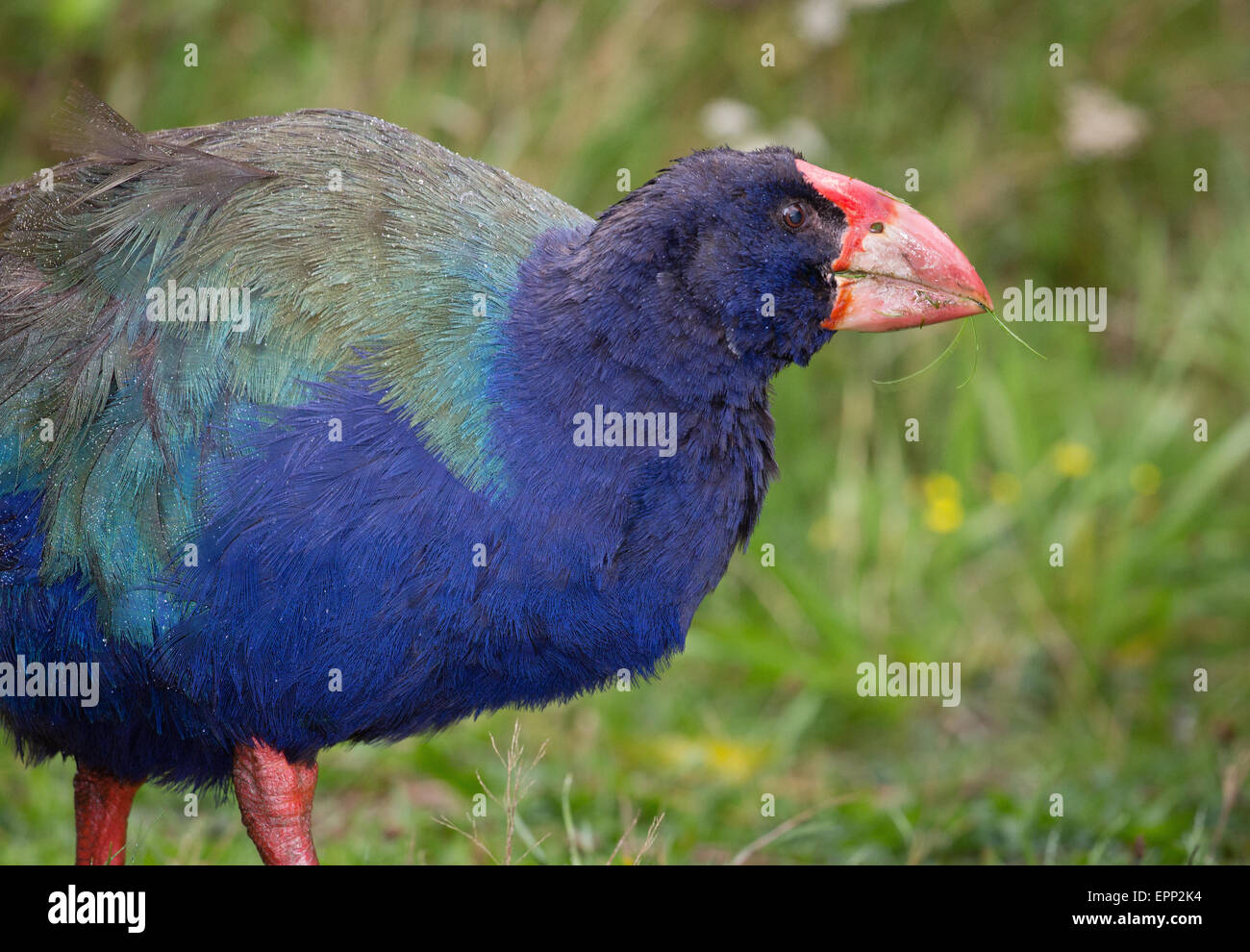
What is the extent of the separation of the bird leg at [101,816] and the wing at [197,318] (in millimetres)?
632

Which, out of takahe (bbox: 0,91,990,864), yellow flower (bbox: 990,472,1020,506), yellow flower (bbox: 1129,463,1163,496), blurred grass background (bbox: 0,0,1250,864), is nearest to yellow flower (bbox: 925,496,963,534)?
blurred grass background (bbox: 0,0,1250,864)

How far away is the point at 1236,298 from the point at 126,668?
13.1ft

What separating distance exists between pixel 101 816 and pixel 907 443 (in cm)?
318

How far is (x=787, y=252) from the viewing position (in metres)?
2.61

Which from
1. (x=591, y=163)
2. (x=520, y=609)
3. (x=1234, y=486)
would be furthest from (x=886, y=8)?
(x=520, y=609)

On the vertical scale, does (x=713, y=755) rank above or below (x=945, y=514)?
below

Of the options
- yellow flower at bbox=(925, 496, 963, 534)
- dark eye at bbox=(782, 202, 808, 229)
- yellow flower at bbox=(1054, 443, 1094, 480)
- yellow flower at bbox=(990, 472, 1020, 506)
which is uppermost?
dark eye at bbox=(782, 202, 808, 229)

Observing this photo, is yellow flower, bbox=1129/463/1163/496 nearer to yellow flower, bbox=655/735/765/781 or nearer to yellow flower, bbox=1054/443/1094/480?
yellow flower, bbox=1054/443/1094/480

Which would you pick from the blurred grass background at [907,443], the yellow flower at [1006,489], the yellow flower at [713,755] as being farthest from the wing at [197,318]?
the yellow flower at [1006,489]

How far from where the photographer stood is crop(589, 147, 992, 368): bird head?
2582 millimetres

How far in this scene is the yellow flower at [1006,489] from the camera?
189 inches

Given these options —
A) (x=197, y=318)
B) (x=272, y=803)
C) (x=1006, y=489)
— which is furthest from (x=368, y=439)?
(x=1006, y=489)

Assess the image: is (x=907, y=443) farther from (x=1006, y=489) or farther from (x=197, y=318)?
(x=197, y=318)
